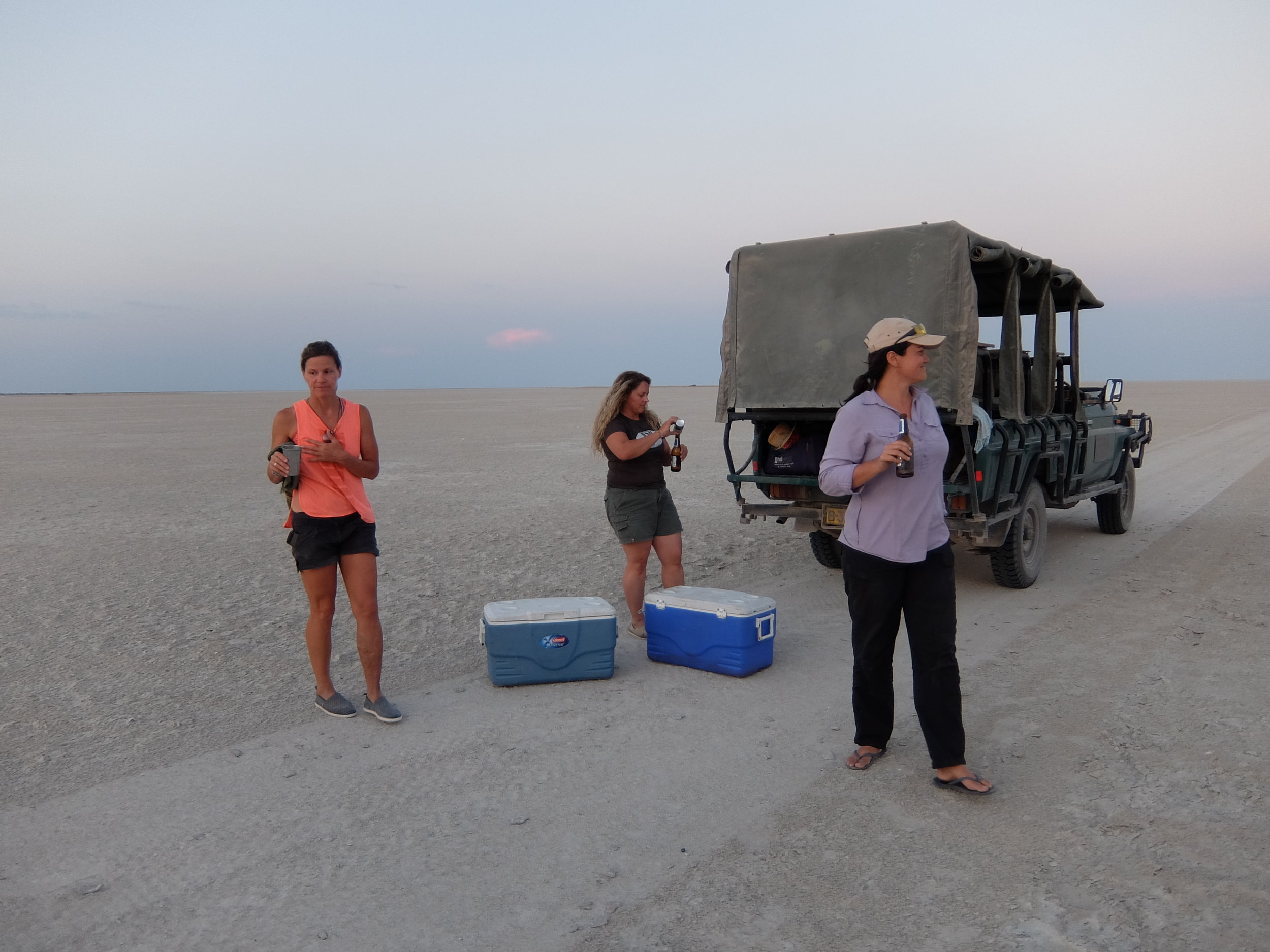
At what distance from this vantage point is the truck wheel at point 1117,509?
Answer: 9.91 m

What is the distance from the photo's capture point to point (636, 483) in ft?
19.5

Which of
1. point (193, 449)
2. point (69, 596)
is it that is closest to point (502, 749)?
point (69, 596)

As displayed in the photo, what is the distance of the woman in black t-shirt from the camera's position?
5941 mm

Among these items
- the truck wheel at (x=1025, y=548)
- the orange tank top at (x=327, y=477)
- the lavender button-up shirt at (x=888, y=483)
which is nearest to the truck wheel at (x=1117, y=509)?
the truck wheel at (x=1025, y=548)

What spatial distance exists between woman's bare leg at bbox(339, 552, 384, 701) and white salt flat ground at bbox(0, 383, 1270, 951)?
24 cm

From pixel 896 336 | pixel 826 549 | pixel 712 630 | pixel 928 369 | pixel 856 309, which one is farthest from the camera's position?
pixel 826 549

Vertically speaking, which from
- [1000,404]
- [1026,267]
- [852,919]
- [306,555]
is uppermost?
[1026,267]

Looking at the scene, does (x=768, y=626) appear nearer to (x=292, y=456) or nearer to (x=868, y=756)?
(x=868, y=756)

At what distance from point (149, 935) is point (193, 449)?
2282cm

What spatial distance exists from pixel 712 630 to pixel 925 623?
172 centimetres

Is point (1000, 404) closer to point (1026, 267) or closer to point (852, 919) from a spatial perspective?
point (1026, 267)

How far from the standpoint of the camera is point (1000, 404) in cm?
731

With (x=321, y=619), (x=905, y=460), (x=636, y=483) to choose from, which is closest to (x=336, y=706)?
(x=321, y=619)

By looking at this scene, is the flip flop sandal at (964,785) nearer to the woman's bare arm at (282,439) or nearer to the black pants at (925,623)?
the black pants at (925,623)
